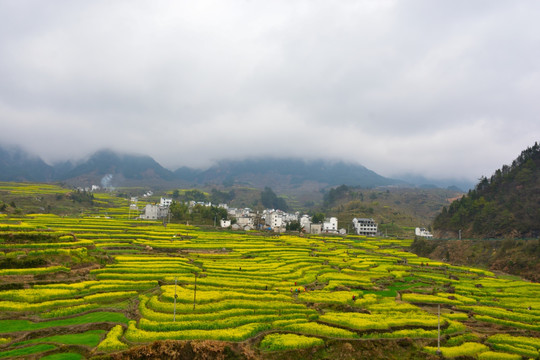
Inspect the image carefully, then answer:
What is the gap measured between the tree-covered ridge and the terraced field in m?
30.9

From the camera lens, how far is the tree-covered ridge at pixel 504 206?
72.1 m

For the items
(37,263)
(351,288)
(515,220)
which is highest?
(515,220)

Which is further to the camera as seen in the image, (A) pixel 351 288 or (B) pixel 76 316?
(A) pixel 351 288

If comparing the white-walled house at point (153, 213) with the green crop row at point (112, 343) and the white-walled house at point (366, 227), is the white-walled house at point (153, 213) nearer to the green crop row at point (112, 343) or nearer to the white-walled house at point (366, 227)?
the white-walled house at point (366, 227)

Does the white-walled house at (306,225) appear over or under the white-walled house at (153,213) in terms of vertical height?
under

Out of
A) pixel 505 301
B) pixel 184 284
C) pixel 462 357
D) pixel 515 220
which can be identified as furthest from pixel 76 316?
pixel 515 220

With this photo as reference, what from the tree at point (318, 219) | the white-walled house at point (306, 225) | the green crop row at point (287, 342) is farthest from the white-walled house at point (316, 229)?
the green crop row at point (287, 342)

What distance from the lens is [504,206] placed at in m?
80.1

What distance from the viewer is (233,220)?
367 feet

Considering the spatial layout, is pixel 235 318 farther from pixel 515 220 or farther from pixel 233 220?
pixel 233 220

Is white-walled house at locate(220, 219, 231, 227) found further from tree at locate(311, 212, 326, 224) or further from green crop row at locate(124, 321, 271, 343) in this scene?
green crop row at locate(124, 321, 271, 343)

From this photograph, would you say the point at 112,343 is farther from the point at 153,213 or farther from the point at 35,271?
the point at 153,213

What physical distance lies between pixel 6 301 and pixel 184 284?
49.1ft

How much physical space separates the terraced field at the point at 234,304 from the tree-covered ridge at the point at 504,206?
101ft
